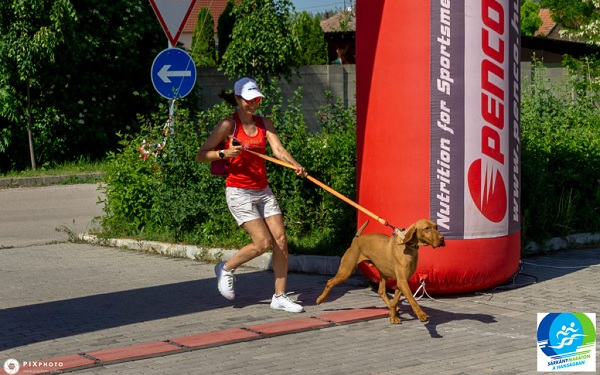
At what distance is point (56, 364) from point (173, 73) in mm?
6196

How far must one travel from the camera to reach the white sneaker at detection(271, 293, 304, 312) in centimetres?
802

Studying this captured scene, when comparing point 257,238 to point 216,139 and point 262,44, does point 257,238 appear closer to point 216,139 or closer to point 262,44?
point 216,139

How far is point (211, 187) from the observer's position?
11.2 meters

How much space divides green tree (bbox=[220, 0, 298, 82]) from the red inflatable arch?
1848cm

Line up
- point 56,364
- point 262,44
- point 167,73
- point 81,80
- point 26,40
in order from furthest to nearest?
Result: point 262,44, point 81,80, point 26,40, point 167,73, point 56,364

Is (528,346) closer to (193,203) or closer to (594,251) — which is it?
(594,251)

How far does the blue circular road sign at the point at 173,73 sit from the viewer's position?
1196 cm

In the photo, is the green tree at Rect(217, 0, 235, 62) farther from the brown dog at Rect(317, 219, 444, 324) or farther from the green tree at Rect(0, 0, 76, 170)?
the brown dog at Rect(317, 219, 444, 324)

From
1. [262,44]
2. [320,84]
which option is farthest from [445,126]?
[320,84]

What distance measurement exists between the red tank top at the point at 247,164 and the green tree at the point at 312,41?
27.7 m

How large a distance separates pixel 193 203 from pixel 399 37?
379cm

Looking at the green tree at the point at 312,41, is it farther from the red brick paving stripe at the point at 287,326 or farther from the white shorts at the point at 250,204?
the red brick paving stripe at the point at 287,326

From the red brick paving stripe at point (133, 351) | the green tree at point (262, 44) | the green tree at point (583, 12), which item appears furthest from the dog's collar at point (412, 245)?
the green tree at point (583, 12)

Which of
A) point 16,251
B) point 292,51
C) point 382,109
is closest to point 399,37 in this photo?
point 382,109
